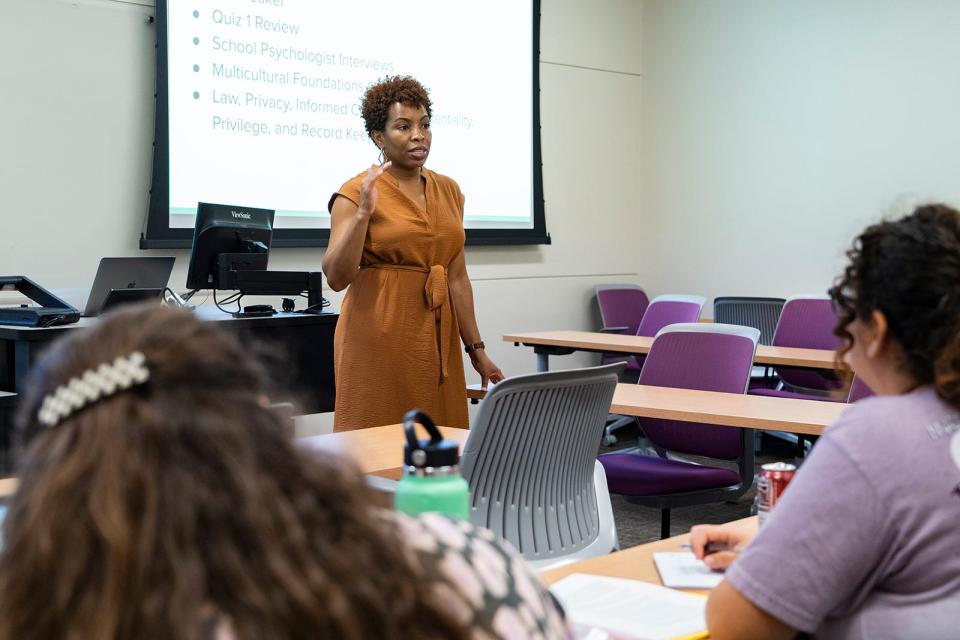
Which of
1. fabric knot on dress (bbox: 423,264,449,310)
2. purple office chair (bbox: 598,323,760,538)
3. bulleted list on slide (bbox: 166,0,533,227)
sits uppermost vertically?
bulleted list on slide (bbox: 166,0,533,227)

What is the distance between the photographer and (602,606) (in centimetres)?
142

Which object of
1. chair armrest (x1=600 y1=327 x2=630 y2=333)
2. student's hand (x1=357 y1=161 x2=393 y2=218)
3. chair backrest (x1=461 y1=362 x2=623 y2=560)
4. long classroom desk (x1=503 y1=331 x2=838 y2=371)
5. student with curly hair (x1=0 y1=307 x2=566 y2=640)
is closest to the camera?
student with curly hair (x1=0 y1=307 x2=566 y2=640)

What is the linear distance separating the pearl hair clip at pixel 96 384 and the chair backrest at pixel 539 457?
1475mm

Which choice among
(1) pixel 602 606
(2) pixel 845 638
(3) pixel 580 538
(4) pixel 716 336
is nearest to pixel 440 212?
(4) pixel 716 336

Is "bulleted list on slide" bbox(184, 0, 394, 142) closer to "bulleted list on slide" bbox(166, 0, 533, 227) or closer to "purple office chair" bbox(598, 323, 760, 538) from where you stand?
"bulleted list on slide" bbox(166, 0, 533, 227)

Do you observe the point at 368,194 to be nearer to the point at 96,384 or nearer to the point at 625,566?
the point at 625,566

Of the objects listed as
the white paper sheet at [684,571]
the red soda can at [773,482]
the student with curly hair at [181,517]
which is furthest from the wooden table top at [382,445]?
the student with curly hair at [181,517]

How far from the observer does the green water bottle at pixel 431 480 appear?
1.10 metres

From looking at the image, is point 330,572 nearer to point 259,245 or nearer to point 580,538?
point 580,538

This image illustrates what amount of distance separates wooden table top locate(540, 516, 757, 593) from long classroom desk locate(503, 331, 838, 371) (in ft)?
8.53

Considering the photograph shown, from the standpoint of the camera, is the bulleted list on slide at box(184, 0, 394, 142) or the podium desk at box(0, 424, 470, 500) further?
the bulleted list on slide at box(184, 0, 394, 142)

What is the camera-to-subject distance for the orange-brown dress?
11.2ft

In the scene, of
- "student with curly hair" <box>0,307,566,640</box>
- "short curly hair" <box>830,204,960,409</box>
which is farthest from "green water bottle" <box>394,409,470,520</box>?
"short curly hair" <box>830,204,960,409</box>

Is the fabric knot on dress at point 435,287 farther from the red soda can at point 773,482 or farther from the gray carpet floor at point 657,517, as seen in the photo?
the red soda can at point 773,482
